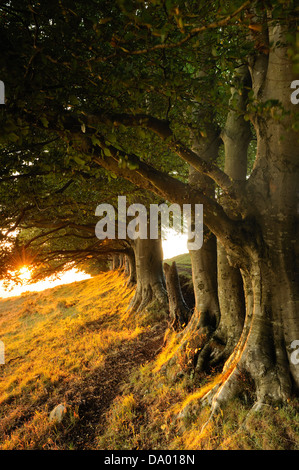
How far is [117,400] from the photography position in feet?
21.2

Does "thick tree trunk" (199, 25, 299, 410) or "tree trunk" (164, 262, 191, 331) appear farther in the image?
"tree trunk" (164, 262, 191, 331)

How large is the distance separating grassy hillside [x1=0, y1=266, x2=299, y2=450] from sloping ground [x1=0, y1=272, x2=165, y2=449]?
0.03 metres

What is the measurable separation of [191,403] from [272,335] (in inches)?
89.3

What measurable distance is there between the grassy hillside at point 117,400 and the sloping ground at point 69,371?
3cm

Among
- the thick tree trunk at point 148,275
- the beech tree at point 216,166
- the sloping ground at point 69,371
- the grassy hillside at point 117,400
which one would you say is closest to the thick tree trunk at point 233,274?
the beech tree at point 216,166

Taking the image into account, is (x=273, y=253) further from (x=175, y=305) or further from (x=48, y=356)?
(x=48, y=356)

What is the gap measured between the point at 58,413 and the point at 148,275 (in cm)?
793

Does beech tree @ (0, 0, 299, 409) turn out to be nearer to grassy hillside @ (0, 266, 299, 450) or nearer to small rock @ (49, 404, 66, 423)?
grassy hillside @ (0, 266, 299, 450)

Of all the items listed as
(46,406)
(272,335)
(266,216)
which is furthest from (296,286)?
(46,406)

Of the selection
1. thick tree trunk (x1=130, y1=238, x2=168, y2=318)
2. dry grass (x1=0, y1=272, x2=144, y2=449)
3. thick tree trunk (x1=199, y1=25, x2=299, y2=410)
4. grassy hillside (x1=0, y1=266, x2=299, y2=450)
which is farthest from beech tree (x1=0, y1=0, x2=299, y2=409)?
thick tree trunk (x1=130, y1=238, x2=168, y2=318)

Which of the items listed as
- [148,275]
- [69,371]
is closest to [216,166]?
[69,371]

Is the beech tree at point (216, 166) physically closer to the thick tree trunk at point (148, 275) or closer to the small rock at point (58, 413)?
the small rock at point (58, 413)

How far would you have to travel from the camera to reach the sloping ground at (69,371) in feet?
19.4

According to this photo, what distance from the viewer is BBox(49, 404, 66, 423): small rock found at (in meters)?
6.10
